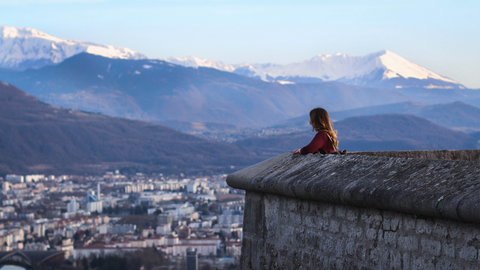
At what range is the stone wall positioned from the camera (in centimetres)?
262

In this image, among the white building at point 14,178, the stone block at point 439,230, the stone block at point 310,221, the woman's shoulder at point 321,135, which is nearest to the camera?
the stone block at point 439,230

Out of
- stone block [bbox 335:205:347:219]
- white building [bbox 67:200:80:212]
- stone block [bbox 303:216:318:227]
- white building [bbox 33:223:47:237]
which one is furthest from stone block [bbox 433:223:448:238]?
white building [bbox 67:200:80:212]

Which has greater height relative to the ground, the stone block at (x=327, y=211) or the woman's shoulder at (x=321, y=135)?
the woman's shoulder at (x=321, y=135)

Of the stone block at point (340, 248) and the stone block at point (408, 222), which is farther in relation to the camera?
the stone block at point (340, 248)

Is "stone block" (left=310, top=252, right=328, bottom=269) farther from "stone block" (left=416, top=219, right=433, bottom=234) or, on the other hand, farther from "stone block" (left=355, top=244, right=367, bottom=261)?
"stone block" (left=416, top=219, right=433, bottom=234)

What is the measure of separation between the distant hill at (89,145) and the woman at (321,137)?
115566 millimetres

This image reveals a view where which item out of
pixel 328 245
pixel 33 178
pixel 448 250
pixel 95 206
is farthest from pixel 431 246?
pixel 33 178

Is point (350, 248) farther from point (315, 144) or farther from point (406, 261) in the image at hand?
point (315, 144)

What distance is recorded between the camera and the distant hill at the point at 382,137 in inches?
5556

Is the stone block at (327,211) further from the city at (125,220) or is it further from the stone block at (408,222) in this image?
the city at (125,220)

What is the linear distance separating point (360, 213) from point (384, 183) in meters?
0.27

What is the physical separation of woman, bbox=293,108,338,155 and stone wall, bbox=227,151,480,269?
119 millimetres

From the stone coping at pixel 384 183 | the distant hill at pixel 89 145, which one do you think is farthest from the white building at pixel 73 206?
the stone coping at pixel 384 183

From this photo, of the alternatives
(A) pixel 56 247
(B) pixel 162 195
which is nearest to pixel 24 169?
(B) pixel 162 195
